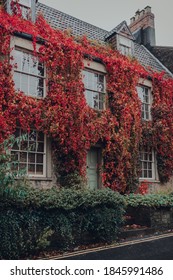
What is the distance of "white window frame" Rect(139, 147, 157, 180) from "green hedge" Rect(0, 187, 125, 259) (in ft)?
20.7

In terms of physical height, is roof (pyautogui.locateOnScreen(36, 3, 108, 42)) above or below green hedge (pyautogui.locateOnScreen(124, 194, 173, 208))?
above

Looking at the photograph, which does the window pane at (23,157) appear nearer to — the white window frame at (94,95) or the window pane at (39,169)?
the window pane at (39,169)

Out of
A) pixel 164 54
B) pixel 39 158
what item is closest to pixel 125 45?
pixel 164 54

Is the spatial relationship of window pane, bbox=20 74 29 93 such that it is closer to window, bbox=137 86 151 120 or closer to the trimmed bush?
the trimmed bush

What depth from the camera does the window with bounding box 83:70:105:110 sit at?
13219 mm

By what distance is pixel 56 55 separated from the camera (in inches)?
471

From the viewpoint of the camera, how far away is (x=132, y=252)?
679 cm

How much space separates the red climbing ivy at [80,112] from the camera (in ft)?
35.3

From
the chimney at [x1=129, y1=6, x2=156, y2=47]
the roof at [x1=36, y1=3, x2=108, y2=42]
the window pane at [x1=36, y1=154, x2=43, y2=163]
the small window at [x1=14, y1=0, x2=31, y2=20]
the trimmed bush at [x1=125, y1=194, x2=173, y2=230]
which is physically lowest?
the trimmed bush at [x1=125, y1=194, x2=173, y2=230]

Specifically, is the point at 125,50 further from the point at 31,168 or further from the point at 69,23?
the point at 31,168

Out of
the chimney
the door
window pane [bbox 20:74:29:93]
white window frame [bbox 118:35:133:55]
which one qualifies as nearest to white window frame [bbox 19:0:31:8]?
window pane [bbox 20:74:29:93]

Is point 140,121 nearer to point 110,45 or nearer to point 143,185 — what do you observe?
point 143,185
